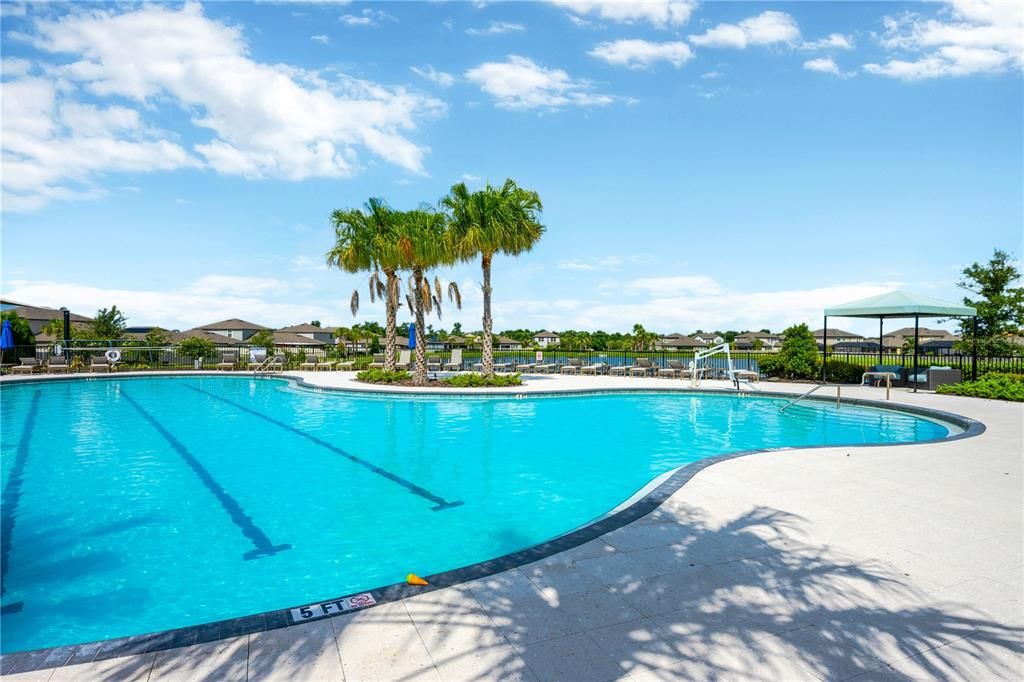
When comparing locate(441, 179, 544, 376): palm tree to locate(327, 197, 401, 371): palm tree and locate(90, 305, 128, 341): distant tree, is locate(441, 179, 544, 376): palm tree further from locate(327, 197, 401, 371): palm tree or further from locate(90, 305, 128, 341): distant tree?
locate(90, 305, 128, 341): distant tree

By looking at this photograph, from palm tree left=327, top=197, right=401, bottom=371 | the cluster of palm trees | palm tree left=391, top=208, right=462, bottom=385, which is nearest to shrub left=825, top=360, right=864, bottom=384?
the cluster of palm trees

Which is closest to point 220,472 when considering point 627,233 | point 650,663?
point 650,663

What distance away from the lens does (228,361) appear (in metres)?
25.8

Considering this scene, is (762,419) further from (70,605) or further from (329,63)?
(329,63)

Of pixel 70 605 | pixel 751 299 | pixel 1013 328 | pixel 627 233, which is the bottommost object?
pixel 70 605

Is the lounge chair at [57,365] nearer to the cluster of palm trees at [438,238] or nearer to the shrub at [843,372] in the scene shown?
the cluster of palm trees at [438,238]

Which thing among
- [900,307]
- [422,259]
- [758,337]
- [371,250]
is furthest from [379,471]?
[758,337]

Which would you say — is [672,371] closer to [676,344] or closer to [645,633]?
[645,633]

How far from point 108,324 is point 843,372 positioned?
46.1 m

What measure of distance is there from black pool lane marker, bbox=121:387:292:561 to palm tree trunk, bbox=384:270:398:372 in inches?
457

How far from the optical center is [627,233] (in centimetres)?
2692

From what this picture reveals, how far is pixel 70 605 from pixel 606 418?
10.8 metres

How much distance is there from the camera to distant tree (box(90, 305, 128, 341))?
36.3 metres

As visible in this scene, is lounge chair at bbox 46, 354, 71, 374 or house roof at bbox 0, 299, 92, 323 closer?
lounge chair at bbox 46, 354, 71, 374
